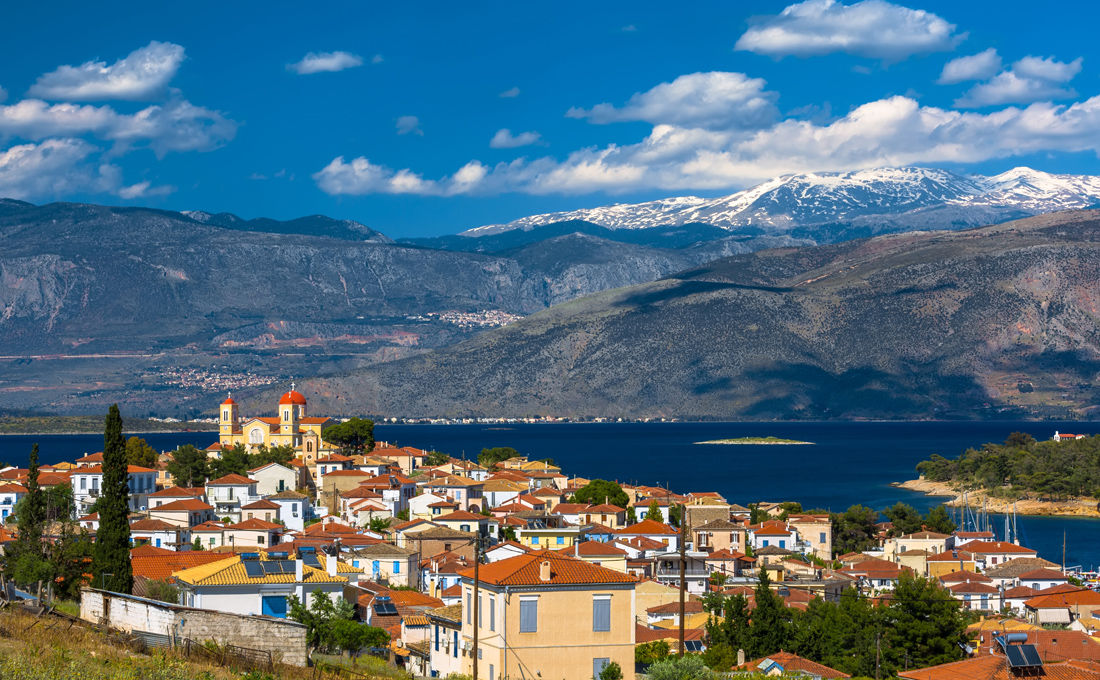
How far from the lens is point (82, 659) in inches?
725

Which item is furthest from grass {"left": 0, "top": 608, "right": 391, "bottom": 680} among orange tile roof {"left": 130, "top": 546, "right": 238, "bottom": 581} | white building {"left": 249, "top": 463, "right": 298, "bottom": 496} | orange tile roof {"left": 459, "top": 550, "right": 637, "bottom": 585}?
white building {"left": 249, "top": 463, "right": 298, "bottom": 496}

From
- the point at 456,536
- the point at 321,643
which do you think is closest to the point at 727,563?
the point at 456,536

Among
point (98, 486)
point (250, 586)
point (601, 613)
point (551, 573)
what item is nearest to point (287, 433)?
point (98, 486)

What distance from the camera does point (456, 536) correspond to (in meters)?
58.7

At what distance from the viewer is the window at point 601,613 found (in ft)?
85.4

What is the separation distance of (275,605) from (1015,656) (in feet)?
54.3

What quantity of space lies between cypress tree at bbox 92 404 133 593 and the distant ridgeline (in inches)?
3821

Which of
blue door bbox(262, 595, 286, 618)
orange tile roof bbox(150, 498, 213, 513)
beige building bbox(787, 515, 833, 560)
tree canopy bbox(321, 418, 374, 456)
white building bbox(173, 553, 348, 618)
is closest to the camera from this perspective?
white building bbox(173, 553, 348, 618)

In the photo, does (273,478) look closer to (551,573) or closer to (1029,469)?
(551,573)

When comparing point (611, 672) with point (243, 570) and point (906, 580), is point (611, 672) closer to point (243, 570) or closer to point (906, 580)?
point (243, 570)

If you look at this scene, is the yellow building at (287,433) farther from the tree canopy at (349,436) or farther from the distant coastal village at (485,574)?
the tree canopy at (349,436)

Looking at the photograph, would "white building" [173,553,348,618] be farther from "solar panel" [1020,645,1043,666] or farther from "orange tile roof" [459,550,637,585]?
"solar panel" [1020,645,1043,666]

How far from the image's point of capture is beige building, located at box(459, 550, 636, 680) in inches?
1006

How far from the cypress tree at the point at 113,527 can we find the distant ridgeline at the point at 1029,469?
318 feet
